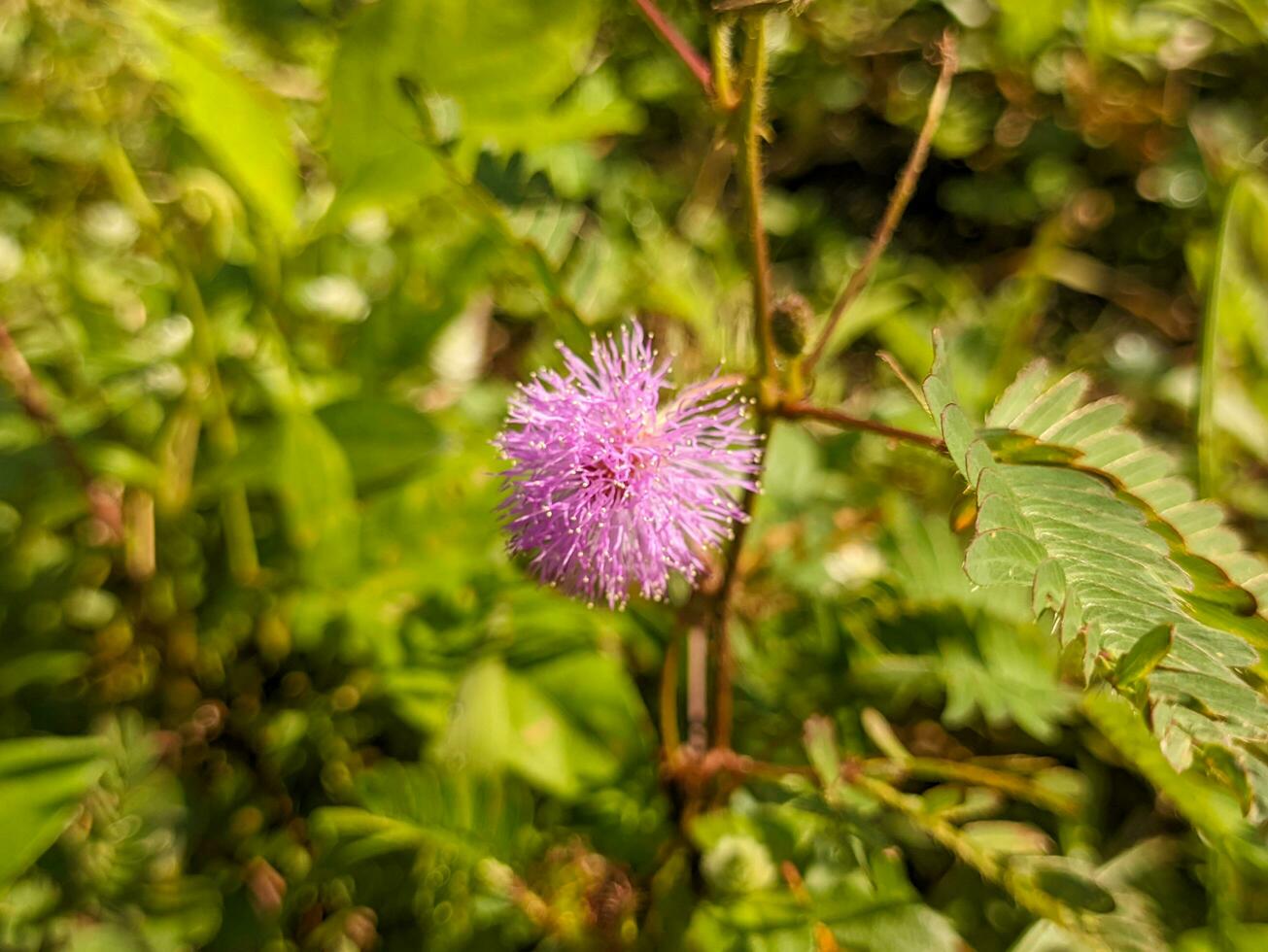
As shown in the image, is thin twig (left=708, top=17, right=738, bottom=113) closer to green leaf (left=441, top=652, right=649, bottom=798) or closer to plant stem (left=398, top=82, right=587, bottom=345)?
plant stem (left=398, top=82, right=587, bottom=345)

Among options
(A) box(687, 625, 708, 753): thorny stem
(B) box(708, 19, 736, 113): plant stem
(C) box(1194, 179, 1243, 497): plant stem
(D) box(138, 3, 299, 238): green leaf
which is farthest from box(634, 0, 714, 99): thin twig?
(C) box(1194, 179, 1243, 497): plant stem

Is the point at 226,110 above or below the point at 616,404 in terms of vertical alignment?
above

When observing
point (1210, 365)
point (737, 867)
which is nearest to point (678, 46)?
point (737, 867)

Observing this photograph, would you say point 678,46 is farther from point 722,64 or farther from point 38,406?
point 38,406

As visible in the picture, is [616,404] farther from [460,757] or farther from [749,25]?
Result: [460,757]

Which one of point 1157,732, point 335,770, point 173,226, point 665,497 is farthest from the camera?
point 173,226

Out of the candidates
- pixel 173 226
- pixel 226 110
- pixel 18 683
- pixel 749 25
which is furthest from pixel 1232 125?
pixel 18 683

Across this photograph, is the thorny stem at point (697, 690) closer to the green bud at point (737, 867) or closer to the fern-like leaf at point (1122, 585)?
the green bud at point (737, 867)
